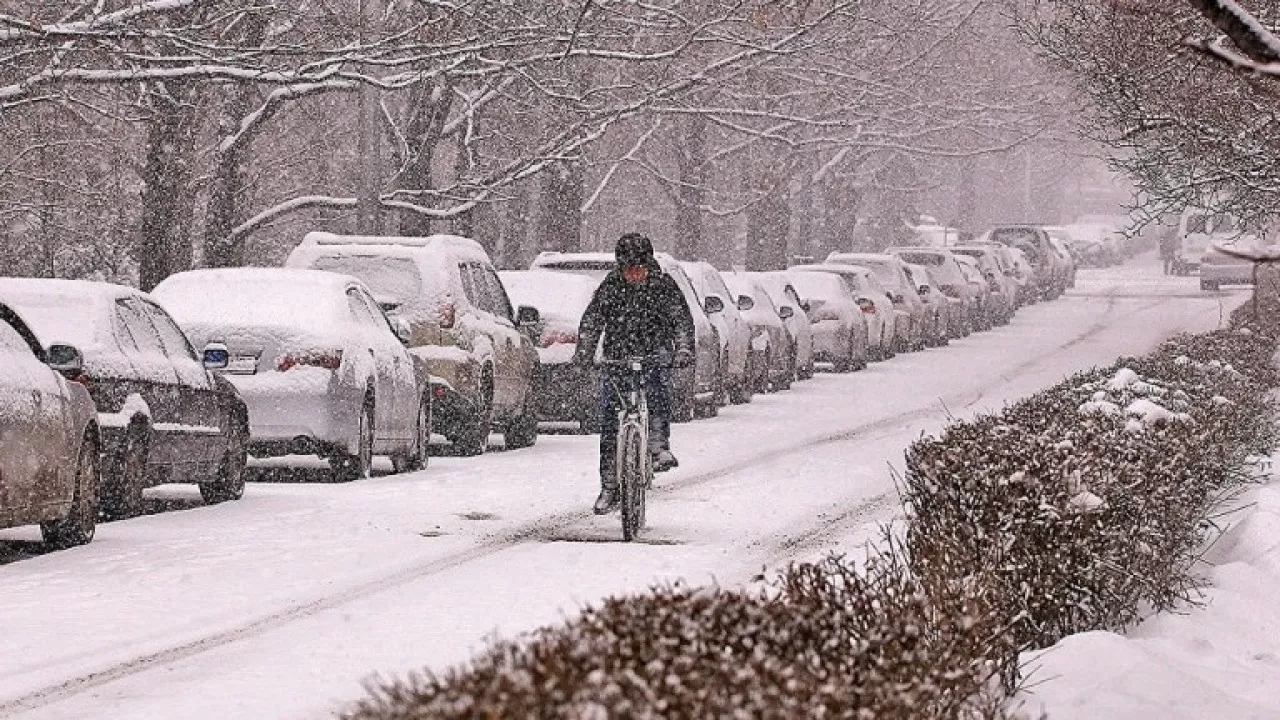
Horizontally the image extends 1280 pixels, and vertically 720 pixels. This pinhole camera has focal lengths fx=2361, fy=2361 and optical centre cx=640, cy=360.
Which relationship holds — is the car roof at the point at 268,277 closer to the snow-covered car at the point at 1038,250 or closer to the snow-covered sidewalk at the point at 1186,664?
the snow-covered sidewalk at the point at 1186,664

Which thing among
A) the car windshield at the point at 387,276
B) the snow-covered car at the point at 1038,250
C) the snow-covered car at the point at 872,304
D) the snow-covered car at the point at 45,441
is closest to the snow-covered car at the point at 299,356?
the car windshield at the point at 387,276

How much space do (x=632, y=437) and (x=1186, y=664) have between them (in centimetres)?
562

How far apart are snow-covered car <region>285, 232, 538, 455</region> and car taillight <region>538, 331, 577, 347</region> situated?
2.49 meters

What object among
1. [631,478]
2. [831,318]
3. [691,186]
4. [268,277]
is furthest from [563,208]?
[631,478]

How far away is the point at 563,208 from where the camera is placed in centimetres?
3656

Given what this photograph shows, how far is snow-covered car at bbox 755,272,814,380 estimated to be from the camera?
3291 cm

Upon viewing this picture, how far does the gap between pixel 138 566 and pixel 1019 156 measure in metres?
84.9

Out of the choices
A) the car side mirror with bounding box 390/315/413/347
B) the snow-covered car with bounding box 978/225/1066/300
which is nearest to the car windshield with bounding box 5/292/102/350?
the car side mirror with bounding box 390/315/413/347

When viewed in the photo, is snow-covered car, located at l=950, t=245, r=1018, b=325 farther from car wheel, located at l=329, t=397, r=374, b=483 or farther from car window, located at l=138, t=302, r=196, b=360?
car window, located at l=138, t=302, r=196, b=360

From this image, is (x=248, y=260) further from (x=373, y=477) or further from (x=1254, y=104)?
(x=1254, y=104)

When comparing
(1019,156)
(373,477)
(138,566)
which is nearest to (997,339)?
A: (373,477)

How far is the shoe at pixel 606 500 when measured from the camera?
1434cm

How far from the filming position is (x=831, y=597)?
6.24 metres

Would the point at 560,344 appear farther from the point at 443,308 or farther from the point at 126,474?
the point at 126,474
